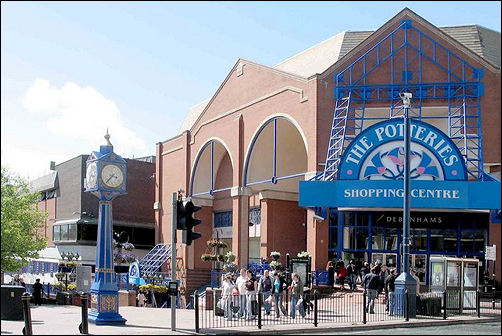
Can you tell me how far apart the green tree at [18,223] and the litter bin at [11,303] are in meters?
13.4

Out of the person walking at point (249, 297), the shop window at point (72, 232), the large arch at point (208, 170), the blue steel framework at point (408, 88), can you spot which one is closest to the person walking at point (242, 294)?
the person walking at point (249, 297)

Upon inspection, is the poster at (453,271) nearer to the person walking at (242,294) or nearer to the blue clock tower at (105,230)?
the person walking at (242,294)

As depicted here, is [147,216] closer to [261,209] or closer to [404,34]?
[261,209]

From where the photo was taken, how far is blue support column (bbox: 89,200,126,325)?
22.4 metres

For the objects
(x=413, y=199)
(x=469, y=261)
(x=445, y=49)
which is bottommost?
(x=469, y=261)

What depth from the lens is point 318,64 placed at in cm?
4391

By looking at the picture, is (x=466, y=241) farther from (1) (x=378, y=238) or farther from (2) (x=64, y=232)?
(2) (x=64, y=232)

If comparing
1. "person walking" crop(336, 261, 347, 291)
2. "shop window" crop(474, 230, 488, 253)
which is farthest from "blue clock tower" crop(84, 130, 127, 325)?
"shop window" crop(474, 230, 488, 253)

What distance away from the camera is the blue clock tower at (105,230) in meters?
22.5

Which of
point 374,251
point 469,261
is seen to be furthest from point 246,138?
point 469,261

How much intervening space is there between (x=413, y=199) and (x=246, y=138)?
49.4 feet

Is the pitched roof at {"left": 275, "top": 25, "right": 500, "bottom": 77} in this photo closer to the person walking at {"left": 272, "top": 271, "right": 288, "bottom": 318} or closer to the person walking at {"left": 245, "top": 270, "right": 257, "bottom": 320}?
the person walking at {"left": 272, "top": 271, "right": 288, "bottom": 318}

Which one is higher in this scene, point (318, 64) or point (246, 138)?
point (318, 64)

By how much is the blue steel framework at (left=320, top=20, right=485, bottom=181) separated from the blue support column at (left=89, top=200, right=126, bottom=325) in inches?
564
